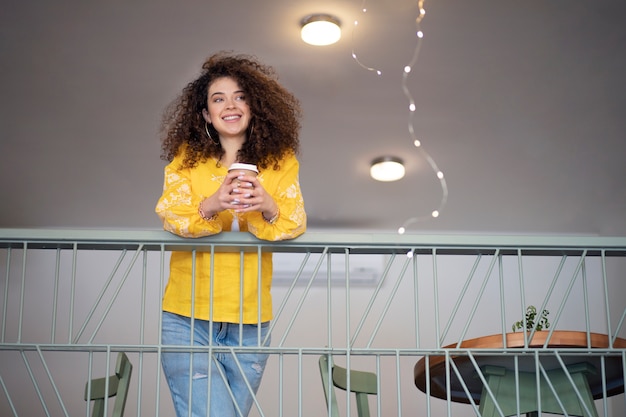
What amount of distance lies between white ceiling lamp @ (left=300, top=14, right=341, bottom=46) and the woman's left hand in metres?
1.80

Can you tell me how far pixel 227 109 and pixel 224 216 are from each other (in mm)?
264

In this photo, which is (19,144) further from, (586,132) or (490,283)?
(490,283)

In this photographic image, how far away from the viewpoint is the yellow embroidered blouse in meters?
1.79

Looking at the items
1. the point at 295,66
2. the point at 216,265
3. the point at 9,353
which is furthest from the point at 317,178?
the point at 216,265

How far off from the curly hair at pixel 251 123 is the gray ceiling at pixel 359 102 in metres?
1.27

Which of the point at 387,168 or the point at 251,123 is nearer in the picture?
the point at 251,123

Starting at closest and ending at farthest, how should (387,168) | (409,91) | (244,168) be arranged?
1. (244,168)
2. (409,91)
3. (387,168)

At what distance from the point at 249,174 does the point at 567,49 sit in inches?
91.6

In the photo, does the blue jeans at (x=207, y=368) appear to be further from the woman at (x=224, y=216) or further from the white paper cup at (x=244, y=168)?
the white paper cup at (x=244, y=168)

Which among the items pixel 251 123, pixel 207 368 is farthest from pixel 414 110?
pixel 207 368

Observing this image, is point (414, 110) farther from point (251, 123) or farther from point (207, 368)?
point (207, 368)

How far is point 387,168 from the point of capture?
16.2 feet

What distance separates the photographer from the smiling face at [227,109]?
6.72ft

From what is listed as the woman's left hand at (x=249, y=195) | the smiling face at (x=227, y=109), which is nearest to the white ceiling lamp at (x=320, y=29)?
the smiling face at (x=227, y=109)
